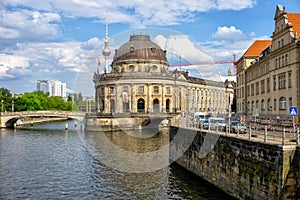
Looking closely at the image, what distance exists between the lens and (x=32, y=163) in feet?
112

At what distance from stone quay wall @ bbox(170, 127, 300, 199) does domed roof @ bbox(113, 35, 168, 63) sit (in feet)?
261

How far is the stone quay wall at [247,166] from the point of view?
14.8 meters

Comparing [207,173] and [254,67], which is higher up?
[254,67]

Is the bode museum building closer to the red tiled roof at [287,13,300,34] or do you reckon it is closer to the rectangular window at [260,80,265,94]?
the rectangular window at [260,80,265,94]

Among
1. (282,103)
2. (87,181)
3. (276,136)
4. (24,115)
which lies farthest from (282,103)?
(24,115)

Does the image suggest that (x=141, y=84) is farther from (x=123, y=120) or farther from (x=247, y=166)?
(x=247, y=166)

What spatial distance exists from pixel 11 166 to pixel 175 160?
612 inches

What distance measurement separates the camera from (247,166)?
18078 mm

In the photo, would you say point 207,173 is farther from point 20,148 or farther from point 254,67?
point 254,67

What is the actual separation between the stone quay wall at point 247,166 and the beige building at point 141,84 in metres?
67.2

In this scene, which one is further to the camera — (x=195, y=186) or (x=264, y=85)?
(x=264, y=85)

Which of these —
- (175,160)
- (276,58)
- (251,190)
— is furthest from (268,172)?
(276,58)

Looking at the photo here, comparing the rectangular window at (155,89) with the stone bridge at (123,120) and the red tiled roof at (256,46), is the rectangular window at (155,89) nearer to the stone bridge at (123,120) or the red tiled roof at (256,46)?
the stone bridge at (123,120)

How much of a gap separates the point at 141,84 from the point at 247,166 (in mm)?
80348
